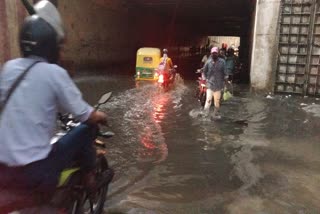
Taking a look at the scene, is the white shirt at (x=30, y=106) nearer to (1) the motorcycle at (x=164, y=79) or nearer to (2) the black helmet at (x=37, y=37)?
(2) the black helmet at (x=37, y=37)

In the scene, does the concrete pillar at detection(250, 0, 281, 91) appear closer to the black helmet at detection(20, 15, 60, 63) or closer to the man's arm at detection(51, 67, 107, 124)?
the man's arm at detection(51, 67, 107, 124)

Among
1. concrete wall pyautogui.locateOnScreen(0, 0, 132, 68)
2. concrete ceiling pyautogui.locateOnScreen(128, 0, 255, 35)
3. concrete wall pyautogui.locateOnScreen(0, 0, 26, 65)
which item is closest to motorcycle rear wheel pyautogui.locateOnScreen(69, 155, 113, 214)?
concrete wall pyautogui.locateOnScreen(0, 0, 26, 65)

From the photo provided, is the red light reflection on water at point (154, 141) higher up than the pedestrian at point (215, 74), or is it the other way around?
the pedestrian at point (215, 74)

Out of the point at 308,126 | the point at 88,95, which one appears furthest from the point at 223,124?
the point at 88,95

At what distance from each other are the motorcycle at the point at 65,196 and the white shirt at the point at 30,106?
10.2 inches

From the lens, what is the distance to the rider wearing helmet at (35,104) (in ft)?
8.47

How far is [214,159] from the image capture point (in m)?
6.93

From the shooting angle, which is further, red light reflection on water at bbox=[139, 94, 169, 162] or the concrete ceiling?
the concrete ceiling

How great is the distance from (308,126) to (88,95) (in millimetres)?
7996

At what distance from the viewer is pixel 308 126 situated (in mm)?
9953

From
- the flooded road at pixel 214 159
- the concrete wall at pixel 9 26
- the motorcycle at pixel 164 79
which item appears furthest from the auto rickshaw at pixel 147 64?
the concrete wall at pixel 9 26

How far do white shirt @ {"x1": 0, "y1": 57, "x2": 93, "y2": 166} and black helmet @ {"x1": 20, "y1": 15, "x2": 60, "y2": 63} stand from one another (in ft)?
0.24

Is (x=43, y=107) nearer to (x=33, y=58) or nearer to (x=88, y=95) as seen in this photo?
(x=33, y=58)

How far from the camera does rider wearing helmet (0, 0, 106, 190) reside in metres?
2.58
